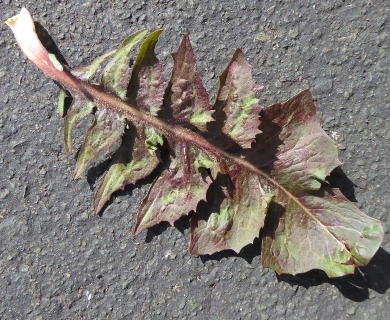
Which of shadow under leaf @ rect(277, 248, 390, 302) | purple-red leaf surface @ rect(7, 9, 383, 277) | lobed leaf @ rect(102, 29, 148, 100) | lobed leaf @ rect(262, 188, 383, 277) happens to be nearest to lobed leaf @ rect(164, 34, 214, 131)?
purple-red leaf surface @ rect(7, 9, 383, 277)

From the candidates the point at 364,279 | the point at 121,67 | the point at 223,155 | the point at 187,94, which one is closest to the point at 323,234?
the point at 364,279

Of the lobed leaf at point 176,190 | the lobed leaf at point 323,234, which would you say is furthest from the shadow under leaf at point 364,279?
the lobed leaf at point 176,190

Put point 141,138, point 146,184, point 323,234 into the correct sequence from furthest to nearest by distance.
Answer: point 146,184 < point 141,138 < point 323,234

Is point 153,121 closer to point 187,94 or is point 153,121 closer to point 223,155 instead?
point 187,94

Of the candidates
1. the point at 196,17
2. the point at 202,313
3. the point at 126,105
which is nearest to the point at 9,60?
the point at 126,105

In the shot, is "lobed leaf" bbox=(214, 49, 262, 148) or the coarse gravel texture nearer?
"lobed leaf" bbox=(214, 49, 262, 148)

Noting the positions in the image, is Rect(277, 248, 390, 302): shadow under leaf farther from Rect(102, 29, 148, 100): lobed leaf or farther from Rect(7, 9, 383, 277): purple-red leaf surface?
Rect(102, 29, 148, 100): lobed leaf

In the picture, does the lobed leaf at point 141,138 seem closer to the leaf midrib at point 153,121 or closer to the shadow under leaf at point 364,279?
the leaf midrib at point 153,121
